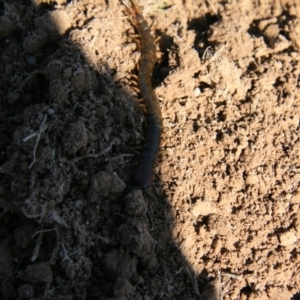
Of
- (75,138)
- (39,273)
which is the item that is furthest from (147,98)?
(39,273)

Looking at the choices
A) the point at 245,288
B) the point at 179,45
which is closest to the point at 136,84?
the point at 179,45

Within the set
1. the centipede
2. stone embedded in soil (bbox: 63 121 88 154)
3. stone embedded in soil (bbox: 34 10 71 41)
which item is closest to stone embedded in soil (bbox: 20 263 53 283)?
stone embedded in soil (bbox: 63 121 88 154)

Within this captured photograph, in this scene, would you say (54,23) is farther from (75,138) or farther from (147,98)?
(75,138)

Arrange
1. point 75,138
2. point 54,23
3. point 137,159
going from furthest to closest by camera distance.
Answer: point 54,23, point 137,159, point 75,138

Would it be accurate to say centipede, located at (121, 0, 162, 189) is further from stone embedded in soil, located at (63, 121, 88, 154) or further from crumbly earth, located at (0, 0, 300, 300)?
stone embedded in soil, located at (63, 121, 88, 154)

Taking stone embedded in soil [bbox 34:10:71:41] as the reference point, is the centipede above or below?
below

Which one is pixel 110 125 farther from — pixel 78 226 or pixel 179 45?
→ pixel 179 45
